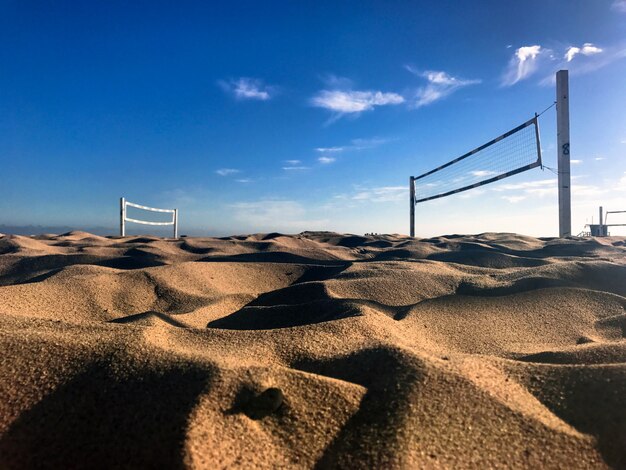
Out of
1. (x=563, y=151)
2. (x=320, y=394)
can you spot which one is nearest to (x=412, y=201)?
(x=563, y=151)

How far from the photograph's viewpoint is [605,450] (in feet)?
2.86

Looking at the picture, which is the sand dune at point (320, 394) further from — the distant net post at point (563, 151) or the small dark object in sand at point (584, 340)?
the distant net post at point (563, 151)

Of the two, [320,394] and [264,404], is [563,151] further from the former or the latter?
[264,404]

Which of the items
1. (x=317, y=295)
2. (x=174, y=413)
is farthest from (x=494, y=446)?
(x=317, y=295)

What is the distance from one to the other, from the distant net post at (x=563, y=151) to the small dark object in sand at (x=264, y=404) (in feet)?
22.1

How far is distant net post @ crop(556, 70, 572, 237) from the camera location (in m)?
6.43

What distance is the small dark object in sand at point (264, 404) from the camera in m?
0.95

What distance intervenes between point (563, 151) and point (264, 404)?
6871 mm

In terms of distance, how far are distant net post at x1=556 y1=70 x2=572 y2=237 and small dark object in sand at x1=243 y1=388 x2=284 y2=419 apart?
6.74 metres

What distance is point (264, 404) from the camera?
0.97 m

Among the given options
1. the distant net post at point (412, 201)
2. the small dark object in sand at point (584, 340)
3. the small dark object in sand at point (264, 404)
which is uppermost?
the distant net post at point (412, 201)

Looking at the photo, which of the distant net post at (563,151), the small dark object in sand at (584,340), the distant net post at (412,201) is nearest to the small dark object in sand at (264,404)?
the small dark object in sand at (584,340)

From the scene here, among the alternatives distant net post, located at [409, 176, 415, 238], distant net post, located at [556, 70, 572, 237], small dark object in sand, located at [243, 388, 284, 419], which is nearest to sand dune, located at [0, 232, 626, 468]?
small dark object in sand, located at [243, 388, 284, 419]

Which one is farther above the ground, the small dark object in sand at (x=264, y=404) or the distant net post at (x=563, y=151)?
the distant net post at (x=563, y=151)
